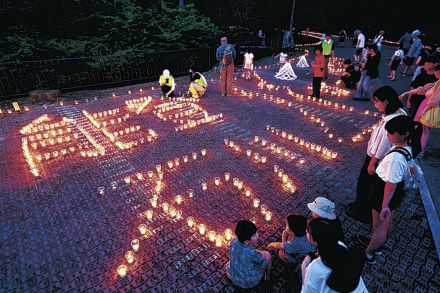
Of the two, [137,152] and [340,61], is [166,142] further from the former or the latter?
[340,61]

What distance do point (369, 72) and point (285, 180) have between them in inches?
254

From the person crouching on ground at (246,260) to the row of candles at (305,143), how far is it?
408cm

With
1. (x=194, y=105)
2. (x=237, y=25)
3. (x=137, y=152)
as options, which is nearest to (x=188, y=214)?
(x=137, y=152)

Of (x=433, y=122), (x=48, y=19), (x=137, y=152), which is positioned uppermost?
(x=48, y=19)

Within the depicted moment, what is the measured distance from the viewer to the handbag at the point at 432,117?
530 cm

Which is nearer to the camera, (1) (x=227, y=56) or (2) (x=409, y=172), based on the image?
(2) (x=409, y=172)

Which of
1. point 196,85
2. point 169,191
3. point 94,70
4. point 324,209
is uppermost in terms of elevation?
point 324,209

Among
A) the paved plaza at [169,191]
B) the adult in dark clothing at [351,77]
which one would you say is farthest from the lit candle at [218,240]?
the adult in dark clothing at [351,77]

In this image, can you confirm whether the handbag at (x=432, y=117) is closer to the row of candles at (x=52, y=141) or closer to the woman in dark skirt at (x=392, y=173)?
the woman in dark skirt at (x=392, y=173)

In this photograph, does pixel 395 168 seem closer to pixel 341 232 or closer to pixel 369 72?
pixel 341 232

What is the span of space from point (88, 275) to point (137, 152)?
3.58 meters

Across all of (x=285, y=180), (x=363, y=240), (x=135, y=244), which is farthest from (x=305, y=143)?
(x=135, y=244)

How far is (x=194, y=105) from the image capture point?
32.6ft

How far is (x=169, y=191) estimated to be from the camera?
5.27 m
